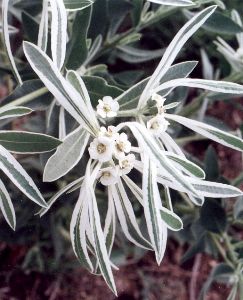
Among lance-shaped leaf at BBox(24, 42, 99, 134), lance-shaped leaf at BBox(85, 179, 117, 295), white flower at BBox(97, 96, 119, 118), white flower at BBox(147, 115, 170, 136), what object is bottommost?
lance-shaped leaf at BBox(85, 179, 117, 295)

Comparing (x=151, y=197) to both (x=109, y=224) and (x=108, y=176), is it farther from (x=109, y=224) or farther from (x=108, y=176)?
(x=109, y=224)

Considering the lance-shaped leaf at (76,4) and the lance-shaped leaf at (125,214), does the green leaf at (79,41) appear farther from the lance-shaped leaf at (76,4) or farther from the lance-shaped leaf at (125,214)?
the lance-shaped leaf at (125,214)

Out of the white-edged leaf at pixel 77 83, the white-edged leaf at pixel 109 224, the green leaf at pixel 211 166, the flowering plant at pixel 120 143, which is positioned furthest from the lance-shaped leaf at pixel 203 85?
the green leaf at pixel 211 166

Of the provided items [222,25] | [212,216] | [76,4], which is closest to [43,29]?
[76,4]

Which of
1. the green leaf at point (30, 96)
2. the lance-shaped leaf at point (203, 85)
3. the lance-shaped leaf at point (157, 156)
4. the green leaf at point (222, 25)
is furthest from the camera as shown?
the green leaf at point (222, 25)

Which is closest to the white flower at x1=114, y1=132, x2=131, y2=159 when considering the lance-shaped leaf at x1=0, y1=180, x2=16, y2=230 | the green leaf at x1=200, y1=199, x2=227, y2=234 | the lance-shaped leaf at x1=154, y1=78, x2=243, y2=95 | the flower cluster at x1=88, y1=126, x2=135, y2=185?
the flower cluster at x1=88, y1=126, x2=135, y2=185

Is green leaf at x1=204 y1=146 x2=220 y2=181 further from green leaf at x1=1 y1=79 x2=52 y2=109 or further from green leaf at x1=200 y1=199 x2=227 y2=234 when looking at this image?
green leaf at x1=1 y1=79 x2=52 y2=109

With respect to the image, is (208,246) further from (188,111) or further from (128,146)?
(128,146)
